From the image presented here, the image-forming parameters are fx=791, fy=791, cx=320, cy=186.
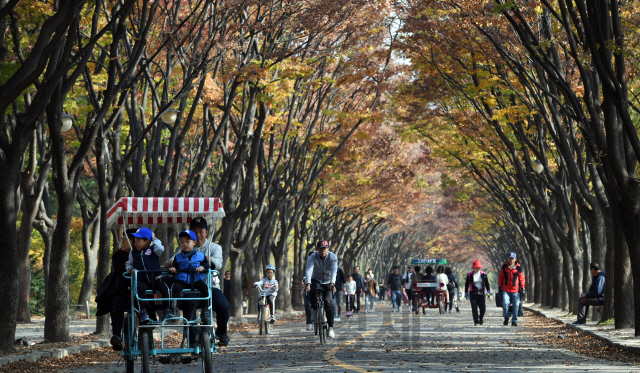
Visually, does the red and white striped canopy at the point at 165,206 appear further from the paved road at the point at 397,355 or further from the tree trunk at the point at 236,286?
the tree trunk at the point at 236,286

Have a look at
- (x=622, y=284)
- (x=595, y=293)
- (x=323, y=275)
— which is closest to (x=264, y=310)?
(x=323, y=275)

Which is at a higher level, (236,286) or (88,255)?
(88,255)

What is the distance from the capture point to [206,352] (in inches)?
320

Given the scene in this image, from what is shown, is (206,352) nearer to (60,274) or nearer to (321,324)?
(321,324)

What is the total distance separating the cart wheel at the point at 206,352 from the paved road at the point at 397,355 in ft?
6.21

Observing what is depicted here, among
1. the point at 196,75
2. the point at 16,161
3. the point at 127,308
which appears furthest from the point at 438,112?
the point at 127,308

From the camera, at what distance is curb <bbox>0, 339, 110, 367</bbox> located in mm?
10750

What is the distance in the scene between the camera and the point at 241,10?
1697 cm

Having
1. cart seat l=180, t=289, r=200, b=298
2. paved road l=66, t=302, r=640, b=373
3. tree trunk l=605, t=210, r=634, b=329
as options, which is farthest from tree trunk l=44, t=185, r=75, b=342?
tree trunk l=605, t=210, r=634, b=329

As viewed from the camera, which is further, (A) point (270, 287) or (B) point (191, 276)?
(A) point (270, 287)

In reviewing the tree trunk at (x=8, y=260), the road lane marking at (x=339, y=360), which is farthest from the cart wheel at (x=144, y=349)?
the tree trunk at (x=8, y=260)

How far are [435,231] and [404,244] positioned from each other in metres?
6.01

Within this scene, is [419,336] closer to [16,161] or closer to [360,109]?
[16,161]

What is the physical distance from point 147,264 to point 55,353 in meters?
3.93
